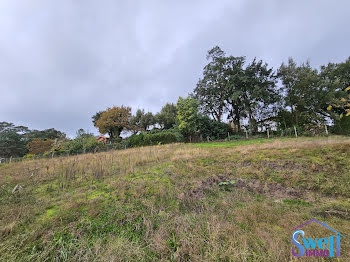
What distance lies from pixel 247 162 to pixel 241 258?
4.09 m

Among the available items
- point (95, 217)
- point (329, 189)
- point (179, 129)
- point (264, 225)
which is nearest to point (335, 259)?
point (264, 225)

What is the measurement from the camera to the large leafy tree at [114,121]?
2377cm

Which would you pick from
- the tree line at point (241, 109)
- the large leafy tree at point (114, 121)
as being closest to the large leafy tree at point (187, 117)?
the tree line at point (241, 109)

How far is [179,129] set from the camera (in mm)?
18188

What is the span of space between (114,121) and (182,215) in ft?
82.6

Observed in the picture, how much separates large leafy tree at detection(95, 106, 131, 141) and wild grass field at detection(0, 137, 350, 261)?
70.1 ft

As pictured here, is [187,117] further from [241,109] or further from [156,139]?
[241,109]

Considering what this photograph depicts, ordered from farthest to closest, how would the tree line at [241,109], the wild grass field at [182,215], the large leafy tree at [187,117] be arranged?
the large leafy tree at [187,117] < the tree line at [241,109] < the wild grass field at [182,215]

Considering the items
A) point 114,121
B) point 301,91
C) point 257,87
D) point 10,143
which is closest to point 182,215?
point 257,87

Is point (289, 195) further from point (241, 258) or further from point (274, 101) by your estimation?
point (274, 101)

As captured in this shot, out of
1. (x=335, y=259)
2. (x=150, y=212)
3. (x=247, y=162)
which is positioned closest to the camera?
(x=335, y=259)

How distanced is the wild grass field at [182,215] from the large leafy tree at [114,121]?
2137 cm

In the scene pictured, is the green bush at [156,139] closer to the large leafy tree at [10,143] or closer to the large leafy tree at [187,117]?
the large leafy tree at [187,117]

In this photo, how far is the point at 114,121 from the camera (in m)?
24.2
